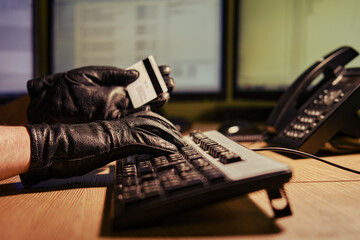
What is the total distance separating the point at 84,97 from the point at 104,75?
0.06 m

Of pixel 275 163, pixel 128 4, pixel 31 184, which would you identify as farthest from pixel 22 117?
pixel 275 163

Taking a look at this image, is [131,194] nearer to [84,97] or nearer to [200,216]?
[200,216]

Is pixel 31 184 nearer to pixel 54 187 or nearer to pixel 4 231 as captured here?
pixel 54 187

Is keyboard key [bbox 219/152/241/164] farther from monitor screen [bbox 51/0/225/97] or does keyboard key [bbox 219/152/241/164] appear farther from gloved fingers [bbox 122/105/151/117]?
monitor screen [bbox 51/0/225/97]

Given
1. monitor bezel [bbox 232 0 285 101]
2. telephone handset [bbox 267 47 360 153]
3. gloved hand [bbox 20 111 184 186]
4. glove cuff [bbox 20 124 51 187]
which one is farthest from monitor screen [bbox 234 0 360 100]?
glove cuff [bbox 20 124 51 187]

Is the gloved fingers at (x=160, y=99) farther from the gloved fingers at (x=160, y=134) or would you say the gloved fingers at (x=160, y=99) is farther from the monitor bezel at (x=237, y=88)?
the monitor bezel at (x=237, y=88)

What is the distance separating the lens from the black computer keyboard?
0.91 ft

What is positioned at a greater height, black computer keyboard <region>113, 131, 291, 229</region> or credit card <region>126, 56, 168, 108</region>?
credit card <region>126, 56, 168, 108</region>

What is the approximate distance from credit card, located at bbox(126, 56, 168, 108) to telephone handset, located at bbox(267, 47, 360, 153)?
0.27 m

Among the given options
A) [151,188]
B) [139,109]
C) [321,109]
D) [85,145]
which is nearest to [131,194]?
[151,188]

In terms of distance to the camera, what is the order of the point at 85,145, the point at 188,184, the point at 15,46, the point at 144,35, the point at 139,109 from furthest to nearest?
the point at 144,35
the point at 15,46
the point at 139,109
the point at 85,145
the point at 188,184

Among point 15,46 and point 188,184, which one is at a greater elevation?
point 15,46

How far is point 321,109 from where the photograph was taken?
0.58 metres

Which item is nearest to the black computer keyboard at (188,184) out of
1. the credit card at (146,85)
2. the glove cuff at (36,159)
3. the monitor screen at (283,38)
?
the glove cuff at (36,159)
